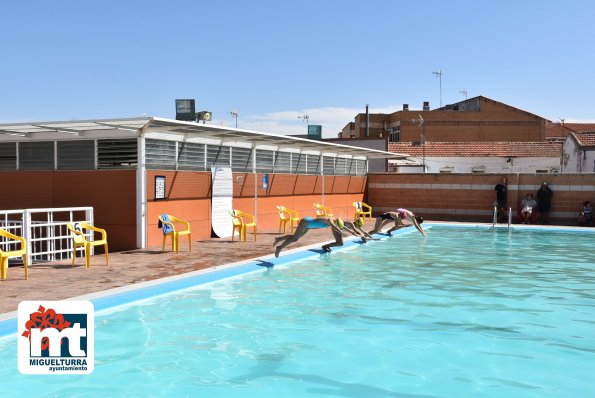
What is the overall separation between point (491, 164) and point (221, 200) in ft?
92.5

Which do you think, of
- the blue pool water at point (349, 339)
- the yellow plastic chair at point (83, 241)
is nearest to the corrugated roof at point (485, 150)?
the blue pool water at point (349, 339)

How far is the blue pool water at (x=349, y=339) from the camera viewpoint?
19.2 feet

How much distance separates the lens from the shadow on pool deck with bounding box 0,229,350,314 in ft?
27.5

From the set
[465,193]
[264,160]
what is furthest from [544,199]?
[264,160]

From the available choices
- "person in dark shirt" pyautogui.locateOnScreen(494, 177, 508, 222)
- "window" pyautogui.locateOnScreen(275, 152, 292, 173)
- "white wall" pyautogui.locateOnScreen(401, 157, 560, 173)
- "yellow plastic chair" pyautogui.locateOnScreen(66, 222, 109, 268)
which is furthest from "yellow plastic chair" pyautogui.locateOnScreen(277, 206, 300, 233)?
"white wall" pyautogui.locateOnScreen(401, 157, 560, 173)

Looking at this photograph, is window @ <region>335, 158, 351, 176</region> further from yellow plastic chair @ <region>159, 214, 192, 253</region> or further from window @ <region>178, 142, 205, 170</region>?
yellow plastic chair @ <region>159, 214, 192, 253</region>

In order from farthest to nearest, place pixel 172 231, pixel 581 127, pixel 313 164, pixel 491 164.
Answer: pixel 581 127
pixel 491 164
pixel 313 164
pixel 172 231

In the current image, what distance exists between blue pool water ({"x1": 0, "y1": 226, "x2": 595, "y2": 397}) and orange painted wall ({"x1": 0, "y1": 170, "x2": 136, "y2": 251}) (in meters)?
4.23

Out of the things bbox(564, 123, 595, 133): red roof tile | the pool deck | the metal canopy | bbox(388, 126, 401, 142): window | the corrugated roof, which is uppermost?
bbox(564, 123, 595, 133): red roof tile

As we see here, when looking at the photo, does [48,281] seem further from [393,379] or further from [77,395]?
[393,379]

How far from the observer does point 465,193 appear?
1021 inches

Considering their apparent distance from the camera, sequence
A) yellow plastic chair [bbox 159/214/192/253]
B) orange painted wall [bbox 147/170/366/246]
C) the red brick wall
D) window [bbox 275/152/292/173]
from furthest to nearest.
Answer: the red brick wall < window [bbox 275/152/292/173] < orange painted wall [bbox 147/170/366/246] < yellow plastic chair [bbox 159/214/192/253]

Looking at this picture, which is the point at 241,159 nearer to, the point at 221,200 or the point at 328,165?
the point at 221,200

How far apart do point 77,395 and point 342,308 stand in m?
4.40
